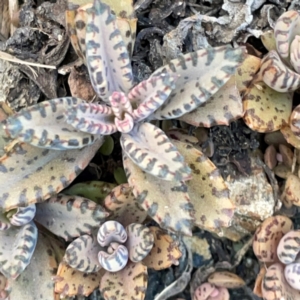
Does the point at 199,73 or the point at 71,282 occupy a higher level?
the point at 199,73

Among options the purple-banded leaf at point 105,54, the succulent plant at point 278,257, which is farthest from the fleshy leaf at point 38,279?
the succulent plant at point 278,257

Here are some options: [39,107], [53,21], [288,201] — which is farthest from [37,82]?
[288,201]

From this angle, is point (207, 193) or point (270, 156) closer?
point (207, 193)

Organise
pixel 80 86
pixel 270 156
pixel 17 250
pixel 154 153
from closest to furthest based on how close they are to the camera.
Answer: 1. pixel 154 153
2. pixel 17 250
3. pixel 80 86
4. pixel 270 156

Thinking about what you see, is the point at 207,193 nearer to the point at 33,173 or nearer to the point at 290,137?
the point at 290,137

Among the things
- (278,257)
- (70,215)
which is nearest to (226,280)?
(278,257)
